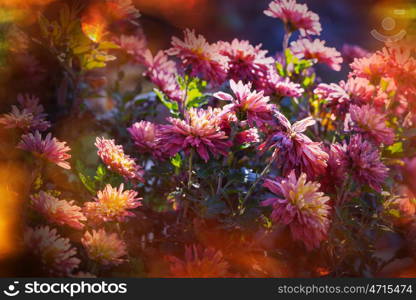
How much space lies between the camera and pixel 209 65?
764 mm

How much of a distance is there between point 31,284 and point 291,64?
71 cm

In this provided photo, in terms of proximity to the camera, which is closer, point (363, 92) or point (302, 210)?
point (302, 210)

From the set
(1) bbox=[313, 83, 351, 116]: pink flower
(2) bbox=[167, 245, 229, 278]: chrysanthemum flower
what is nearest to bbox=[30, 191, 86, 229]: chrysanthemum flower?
(2) bbox=[167, 245, 229, 278]: chrysanthemum flower

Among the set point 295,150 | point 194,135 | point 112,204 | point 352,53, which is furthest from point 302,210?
point 352,53

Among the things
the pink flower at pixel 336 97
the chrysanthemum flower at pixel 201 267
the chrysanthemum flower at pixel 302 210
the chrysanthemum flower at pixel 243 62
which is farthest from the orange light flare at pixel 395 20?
the chrysanthemum flower at pixel 201 267

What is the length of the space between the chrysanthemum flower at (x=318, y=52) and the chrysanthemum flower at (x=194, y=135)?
384 mm

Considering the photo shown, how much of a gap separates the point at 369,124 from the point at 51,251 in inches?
22.9

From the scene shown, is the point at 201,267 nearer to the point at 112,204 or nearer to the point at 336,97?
the point at 112,204

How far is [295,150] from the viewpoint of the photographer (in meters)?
0.63

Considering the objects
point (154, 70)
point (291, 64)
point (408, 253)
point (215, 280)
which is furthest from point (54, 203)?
point (408, 253)

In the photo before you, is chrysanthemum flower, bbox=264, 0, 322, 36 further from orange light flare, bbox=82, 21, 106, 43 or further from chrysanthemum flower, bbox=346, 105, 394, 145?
orange light flare, bbox=82, 21, 106, 43

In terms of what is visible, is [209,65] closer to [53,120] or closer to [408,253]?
[53,120]

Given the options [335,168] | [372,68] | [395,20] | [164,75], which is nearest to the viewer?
[335,168]

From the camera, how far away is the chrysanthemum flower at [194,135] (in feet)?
2.08
